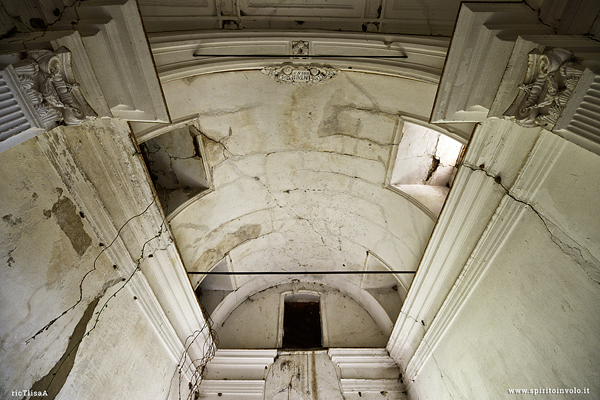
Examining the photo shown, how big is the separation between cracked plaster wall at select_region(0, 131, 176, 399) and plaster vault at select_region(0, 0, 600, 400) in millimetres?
17

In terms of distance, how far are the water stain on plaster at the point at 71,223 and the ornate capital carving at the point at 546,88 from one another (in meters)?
3.30

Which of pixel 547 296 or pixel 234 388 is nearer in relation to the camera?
pixel 547 296

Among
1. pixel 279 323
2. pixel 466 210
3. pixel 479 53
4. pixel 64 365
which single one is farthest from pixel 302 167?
pixel 279 323

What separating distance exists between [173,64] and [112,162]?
1.02 m

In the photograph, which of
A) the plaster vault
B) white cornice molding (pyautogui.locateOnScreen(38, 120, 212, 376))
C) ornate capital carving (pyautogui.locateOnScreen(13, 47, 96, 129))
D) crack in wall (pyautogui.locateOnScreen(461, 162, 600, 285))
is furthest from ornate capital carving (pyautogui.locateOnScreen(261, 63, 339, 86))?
crack in wall (pyautogui.locateOnScreen(461, 162, 600, 285))

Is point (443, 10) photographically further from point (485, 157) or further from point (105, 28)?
point (105, 28)

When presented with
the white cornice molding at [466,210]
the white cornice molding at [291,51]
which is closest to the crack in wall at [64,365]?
the white cornice molding at [291,51]

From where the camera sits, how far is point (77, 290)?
2592 millimetres

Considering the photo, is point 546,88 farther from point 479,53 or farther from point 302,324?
point 302,324

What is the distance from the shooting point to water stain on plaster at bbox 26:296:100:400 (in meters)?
2.36

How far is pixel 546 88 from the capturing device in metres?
1.72

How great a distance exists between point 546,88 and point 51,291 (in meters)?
3.63

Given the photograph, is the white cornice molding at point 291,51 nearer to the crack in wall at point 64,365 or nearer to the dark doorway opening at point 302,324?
the crack in wall at point 64,365

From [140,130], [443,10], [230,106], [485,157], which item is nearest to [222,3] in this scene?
[230,106]
